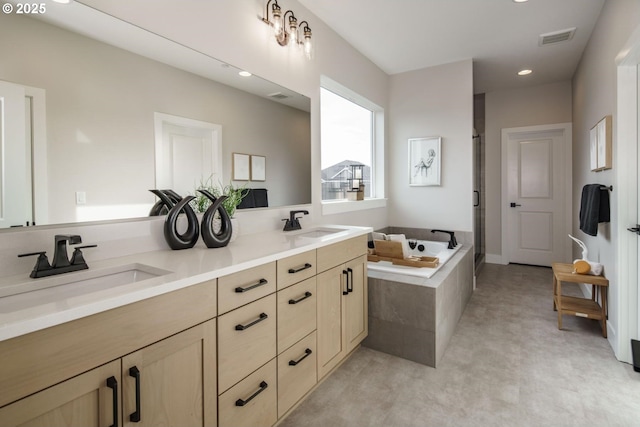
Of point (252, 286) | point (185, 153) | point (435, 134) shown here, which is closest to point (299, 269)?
point (252, 286)

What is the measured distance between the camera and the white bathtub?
8.38 feet

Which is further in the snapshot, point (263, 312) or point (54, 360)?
point (263, 312)

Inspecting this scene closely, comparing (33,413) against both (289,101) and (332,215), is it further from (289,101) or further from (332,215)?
(332,215)

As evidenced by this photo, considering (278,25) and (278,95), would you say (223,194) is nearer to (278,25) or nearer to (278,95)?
(278,95)

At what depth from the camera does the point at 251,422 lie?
1.41 metres

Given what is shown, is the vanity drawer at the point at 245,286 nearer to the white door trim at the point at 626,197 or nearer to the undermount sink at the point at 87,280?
the undermount sink at the point at 87,280

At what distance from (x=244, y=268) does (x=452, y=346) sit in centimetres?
192

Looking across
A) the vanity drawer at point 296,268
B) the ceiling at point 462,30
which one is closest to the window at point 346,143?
the ceiling at point 462,30

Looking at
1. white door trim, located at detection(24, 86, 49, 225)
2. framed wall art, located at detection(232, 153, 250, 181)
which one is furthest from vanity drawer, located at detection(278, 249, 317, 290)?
white door trim, located at detection(24, 86, 49, 225)

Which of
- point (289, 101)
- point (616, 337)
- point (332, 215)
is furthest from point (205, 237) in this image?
point (616, 337)

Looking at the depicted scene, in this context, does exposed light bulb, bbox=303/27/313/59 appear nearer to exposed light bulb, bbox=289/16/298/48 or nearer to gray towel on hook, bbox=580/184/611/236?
exposed light bulb, bbox=289/16/298/48

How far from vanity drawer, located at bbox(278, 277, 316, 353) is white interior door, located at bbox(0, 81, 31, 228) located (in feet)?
3.41

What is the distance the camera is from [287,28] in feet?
8.06

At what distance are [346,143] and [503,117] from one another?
3.06m
